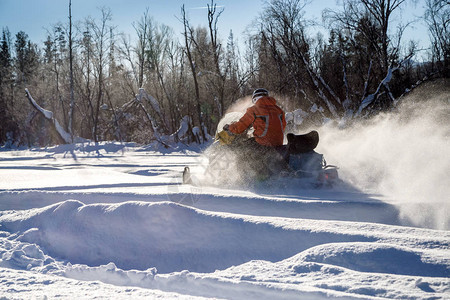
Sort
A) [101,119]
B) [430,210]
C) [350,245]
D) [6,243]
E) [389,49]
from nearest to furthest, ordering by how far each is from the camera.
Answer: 1. [350,245]
2. [6,243]
3. [430,210]
4. [389,49]
5. [101,119]

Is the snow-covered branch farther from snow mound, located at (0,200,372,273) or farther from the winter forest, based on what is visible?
snow mound, located at (0,200,372,273)

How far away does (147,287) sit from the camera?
2.53m

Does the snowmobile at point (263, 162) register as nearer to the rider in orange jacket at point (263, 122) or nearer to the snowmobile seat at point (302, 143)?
the snowmobile seat at point (302, 143)

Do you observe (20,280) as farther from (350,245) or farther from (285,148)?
(285,148)

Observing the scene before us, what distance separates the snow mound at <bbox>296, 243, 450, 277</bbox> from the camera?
242 cm

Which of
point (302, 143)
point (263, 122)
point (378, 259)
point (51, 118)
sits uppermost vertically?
point (51, 118)

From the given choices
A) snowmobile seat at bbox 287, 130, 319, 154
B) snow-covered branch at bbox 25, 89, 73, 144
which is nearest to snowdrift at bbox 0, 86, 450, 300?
snowmobile seat at bbox 287, 130, 319, 154

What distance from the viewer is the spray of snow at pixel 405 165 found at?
402cm

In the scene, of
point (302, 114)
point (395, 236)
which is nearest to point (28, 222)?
point (395, 236)

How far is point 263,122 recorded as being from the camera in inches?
233

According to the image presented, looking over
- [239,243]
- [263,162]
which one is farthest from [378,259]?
[263,162]

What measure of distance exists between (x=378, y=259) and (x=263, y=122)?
3608mm

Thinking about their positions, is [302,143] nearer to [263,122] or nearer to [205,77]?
[263,122]

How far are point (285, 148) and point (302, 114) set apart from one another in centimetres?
1133
